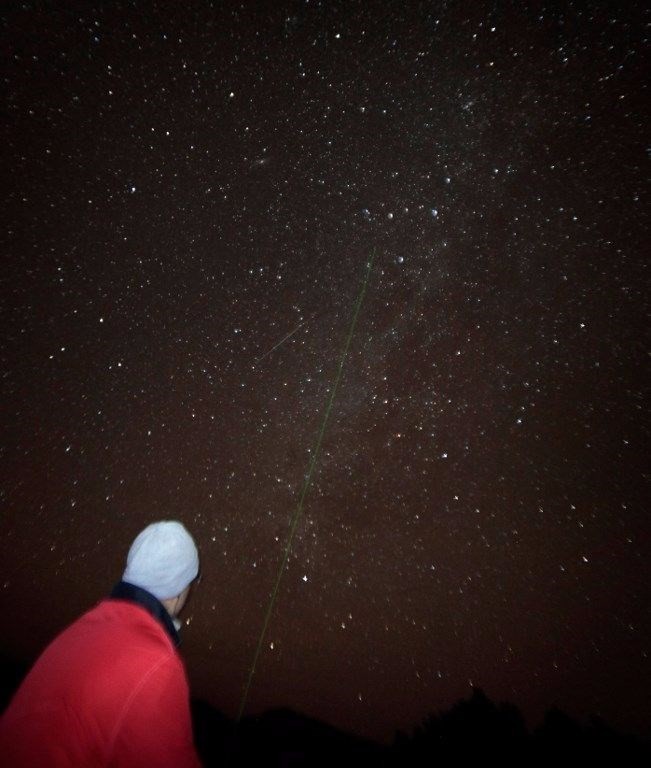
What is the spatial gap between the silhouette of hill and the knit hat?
12.9 metres

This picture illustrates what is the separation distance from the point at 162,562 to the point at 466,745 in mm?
19678

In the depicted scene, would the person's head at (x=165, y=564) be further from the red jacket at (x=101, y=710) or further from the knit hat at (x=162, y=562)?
the red jacket at (x=101, y=710)

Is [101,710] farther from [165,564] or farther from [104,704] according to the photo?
[165,564]

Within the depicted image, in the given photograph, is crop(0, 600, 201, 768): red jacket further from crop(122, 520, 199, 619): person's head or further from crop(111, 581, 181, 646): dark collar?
crop(122, 520, 199, 619): person's head

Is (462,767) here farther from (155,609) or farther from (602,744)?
(155,609)

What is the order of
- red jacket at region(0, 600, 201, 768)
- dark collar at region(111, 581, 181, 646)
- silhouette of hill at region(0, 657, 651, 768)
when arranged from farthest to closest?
silhouette of hill at region(0, 657, 651, 768) < dark collar at region(111, 581, 181, 646) < red jacket at region(0, 600, 201, 768)

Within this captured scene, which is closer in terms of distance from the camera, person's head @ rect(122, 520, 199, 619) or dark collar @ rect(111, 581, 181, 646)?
dark collar @ rect(111, 581, 181, 646)

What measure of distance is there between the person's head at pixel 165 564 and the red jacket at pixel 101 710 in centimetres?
30

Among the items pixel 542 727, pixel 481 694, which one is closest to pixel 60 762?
pixel 542 727

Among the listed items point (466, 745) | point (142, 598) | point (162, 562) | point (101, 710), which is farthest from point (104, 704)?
point (466, 745)

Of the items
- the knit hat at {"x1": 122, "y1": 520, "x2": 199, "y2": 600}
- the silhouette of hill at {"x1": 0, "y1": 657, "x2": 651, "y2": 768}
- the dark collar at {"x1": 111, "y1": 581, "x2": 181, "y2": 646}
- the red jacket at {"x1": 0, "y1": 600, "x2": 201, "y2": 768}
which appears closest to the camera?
the red jacket at {"x1": 0, "y1": 600, "x2": 201, "y2": 768}

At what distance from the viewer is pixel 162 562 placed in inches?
54.4

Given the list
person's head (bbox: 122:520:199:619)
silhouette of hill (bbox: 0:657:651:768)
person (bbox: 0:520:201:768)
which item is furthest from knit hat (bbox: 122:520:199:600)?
silhouette of hill (bbox: 0:657:651:768)

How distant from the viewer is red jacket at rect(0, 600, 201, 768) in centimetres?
93
